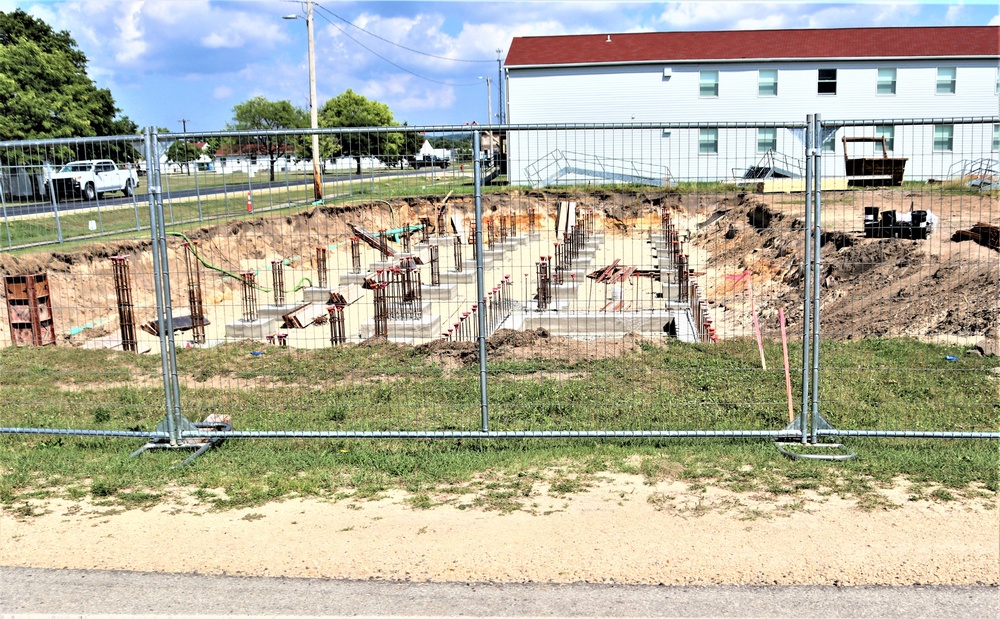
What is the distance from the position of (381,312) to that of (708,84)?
28174 mm

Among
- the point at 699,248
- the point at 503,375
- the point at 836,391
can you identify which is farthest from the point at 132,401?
the point at 699,248

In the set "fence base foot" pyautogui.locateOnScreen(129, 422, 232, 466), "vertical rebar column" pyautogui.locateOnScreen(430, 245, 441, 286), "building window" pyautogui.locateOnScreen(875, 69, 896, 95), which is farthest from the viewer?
"building window" pyautogui.locateOnScreen(875, 69, 896, 95)

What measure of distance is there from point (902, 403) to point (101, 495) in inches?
282

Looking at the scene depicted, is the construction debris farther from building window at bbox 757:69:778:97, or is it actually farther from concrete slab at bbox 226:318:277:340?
building window at bbox 757:69:778:97

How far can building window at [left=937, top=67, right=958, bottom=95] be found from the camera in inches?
1485

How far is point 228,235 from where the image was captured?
80.0 feet

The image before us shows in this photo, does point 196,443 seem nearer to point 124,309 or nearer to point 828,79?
point 124,309

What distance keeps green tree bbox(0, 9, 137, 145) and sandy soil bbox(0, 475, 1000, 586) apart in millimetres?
34817

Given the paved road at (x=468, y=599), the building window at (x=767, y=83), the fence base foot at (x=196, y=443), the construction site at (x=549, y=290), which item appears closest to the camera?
the paved road at (x=468, y=599)

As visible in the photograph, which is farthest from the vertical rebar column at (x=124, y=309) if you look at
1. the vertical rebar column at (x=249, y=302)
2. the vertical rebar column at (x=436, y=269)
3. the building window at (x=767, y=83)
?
the building window at (x=767, y=83)

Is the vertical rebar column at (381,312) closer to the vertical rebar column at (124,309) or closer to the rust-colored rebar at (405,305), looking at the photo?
the rust-colored rebar at (405,305)

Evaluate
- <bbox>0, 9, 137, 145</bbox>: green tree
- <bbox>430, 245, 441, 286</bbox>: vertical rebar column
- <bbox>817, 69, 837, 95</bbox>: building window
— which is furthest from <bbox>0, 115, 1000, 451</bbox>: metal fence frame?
<bbox>817, 69, 837, 95</bbox>: building window

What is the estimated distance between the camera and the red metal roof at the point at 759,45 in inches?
1512

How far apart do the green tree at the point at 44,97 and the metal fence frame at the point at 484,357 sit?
3286 centimetres
